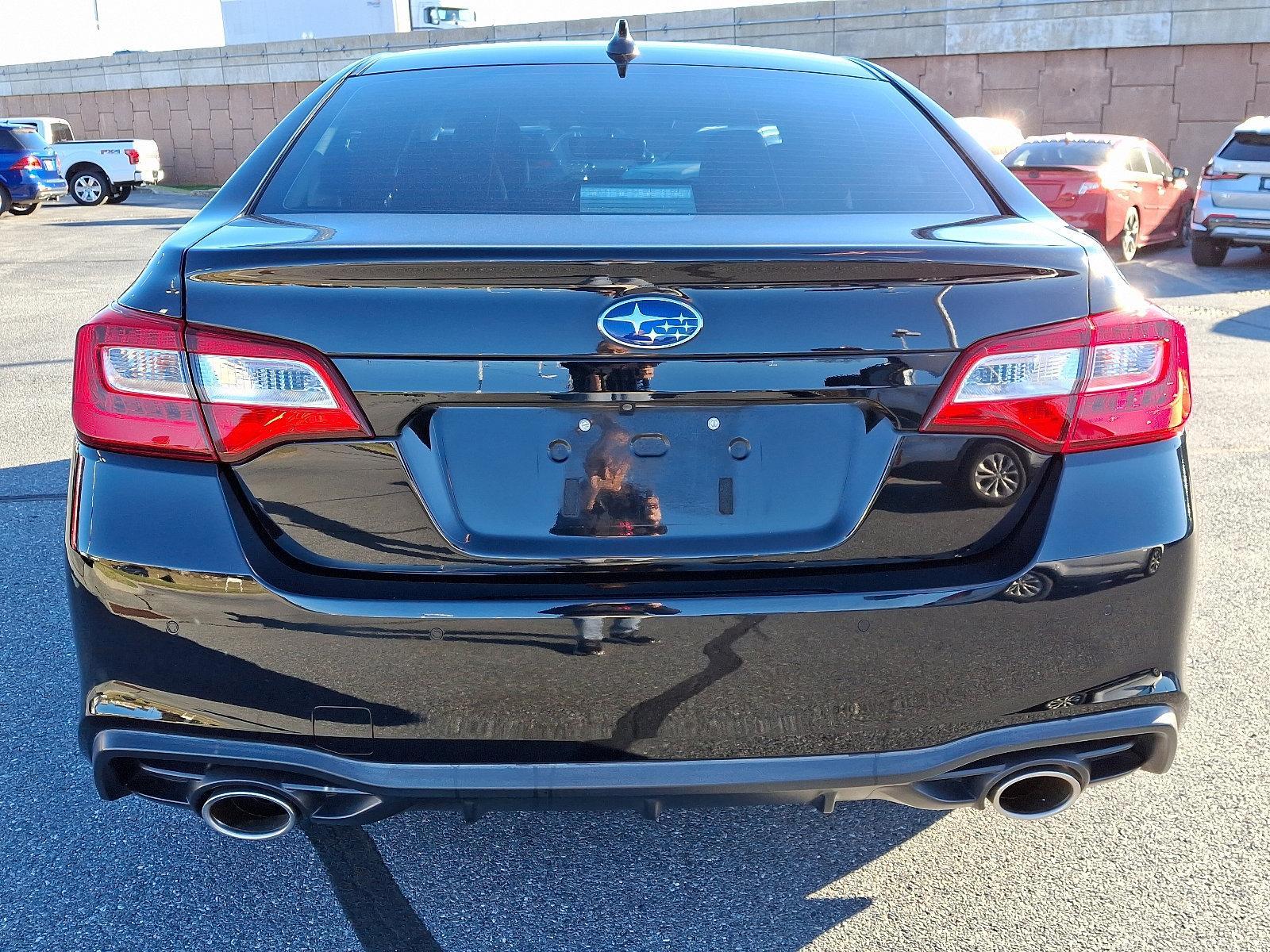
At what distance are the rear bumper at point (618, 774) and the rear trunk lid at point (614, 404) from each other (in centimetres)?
34

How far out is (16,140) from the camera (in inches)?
906

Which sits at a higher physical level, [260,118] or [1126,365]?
[1126,365]

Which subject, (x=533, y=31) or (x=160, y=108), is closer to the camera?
(x=533, y=31)

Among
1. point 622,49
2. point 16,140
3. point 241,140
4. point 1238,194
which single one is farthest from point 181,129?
point 622,49

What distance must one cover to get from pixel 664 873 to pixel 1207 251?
14110mm

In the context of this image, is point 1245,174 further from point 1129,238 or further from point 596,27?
point 596,27

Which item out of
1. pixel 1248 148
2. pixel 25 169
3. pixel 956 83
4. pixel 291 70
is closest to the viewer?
pixel 1248 148

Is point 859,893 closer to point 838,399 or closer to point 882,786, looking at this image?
point 882,786

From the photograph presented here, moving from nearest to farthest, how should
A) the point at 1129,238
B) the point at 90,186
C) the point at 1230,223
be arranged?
the point at 1230,223, the point at 1129,238, the point at 90,186

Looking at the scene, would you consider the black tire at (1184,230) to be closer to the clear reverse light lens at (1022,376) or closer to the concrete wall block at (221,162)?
the clear reverse light lens at (1022,376)

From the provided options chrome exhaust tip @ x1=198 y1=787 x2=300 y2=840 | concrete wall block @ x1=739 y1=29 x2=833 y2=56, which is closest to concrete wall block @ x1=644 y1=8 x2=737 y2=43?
concrete wall block @ x1=739 y1=29 x2=833 y2=56

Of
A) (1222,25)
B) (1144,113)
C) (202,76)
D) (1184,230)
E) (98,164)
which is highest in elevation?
(1222,25)

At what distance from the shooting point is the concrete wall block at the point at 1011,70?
84.3ft

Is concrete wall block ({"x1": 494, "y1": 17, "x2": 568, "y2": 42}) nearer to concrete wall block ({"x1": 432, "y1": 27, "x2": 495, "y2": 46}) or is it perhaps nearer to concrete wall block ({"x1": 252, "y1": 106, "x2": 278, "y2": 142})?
concrete wall block ({"x1": 432, "y1": 27, "x2": 495, "y2": 46})
